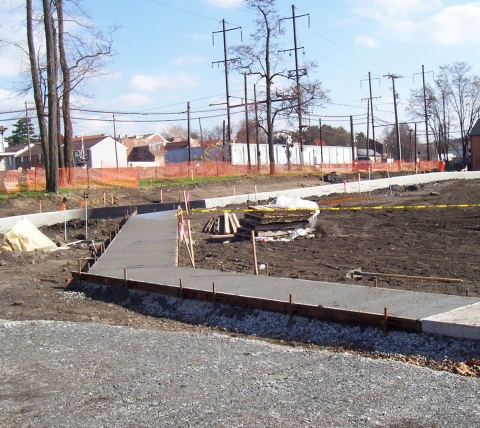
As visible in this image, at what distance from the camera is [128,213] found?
30.7m

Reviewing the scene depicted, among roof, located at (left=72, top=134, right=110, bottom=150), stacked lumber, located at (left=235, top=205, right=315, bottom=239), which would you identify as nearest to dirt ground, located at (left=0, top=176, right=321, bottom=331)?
stacked lumber, located at (left=235, top=205, right=315, bottom=239)

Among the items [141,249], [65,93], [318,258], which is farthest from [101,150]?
[318,258]

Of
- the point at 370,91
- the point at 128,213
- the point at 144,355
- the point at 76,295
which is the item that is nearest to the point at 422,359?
the point at 144,355

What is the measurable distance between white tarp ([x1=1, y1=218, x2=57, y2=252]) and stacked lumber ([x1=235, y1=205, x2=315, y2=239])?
610 cm

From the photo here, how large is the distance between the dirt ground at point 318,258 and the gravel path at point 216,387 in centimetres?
227

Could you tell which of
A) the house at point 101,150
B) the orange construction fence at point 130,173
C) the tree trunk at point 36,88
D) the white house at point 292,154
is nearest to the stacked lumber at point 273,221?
the tree trunk at point 36,88

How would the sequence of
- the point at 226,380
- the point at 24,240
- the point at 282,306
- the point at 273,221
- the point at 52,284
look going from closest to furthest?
the point at 226,380, the point at 282,306, the point at 52,284, the point at 24,240, the point at 273,221

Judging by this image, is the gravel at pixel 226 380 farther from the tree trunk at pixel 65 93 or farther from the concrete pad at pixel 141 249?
the tree trunk at pixel 65 93

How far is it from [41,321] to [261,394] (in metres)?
5.50

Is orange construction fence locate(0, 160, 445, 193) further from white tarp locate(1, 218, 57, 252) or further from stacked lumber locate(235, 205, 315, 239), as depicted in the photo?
stacked lumber locate(235, 205, 315, 239)

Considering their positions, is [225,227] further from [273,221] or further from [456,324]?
[456,324]

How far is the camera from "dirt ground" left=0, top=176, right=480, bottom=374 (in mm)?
11922

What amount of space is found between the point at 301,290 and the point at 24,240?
11.5 metres

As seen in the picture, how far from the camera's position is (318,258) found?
53.6 feet
